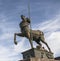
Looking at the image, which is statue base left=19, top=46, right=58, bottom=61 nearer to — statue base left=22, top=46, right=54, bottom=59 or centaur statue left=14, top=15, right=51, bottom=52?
statue base left=22, top=46, right=54, bottom=59

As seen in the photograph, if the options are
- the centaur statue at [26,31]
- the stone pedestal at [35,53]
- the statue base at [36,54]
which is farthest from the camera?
the centaur statue at [26,31]

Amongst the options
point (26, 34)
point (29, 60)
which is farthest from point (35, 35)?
point (29, 60)

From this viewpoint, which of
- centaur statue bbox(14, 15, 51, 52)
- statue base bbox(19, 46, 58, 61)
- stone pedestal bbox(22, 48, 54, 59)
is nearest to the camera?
statue base bbox(19, 46, 58, 61)

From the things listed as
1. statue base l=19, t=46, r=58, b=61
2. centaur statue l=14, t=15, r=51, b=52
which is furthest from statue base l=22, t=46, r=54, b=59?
centaur statue l=14, t=15, r=51, b=52

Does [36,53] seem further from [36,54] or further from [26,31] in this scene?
[26,31]

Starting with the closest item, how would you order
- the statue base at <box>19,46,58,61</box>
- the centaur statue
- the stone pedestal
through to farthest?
the statue base at <box>19,46,58,61</box> < the stone pedestal < the centaur statue

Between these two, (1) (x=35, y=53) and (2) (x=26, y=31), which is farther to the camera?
(2) (x=26, y=31)

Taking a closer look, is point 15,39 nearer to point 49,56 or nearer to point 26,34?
point 26,34

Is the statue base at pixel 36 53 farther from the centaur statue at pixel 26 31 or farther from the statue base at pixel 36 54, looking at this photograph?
the centaur statue at pixel 26 31

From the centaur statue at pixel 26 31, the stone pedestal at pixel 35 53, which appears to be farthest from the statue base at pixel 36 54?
the centaur statue at pixel 26 31

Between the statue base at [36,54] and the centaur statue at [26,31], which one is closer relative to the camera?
the statue base at [36,54]

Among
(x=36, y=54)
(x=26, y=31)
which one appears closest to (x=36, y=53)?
(x=36, y=54)

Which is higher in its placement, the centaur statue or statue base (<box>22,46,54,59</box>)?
the centaur statue

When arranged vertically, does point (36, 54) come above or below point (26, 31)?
below
